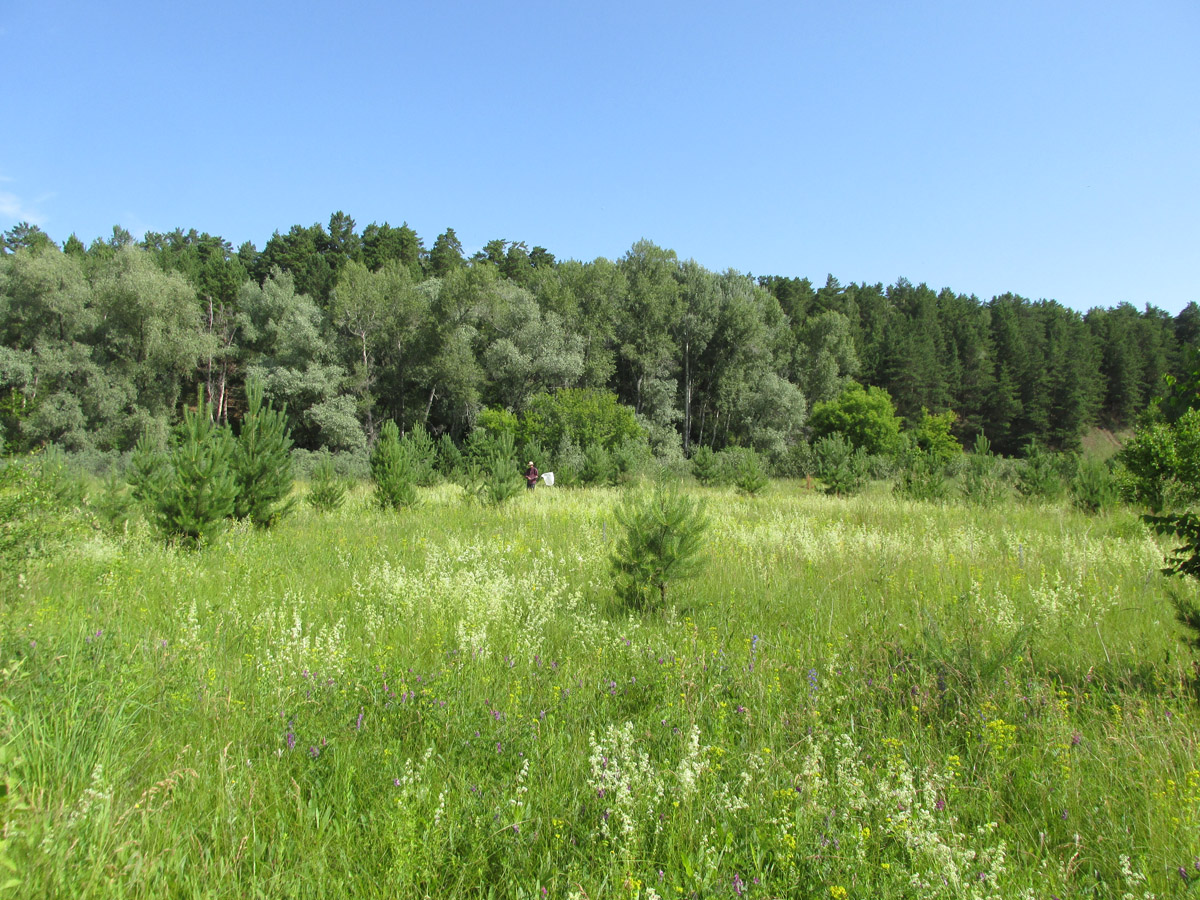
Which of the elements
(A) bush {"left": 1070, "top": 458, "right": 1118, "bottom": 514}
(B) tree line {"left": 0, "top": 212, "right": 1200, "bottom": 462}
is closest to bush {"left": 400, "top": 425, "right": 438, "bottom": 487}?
(B) tree line {"left": 0, "top": 212, "right": 1200, "bottom": 462}

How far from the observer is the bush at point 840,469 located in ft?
64.3

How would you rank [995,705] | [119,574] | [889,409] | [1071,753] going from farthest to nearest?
[889,409] → [119,574] → [995,705] → [1071,753]

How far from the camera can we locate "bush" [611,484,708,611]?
544cm

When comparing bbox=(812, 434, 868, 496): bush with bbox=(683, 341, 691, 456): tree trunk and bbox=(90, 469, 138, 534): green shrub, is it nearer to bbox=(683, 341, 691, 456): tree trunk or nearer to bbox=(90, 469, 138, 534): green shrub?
bbox=(683, 341, 691, 456): tree trunk

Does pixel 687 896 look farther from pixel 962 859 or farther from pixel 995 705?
pixel 995 705

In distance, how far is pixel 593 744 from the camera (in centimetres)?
266

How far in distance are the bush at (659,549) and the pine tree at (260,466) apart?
7518 millimetres

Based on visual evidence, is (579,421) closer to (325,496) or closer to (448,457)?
(448,457)

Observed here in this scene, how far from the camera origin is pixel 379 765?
2.73m

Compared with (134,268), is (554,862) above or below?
below

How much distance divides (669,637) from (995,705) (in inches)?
87.6

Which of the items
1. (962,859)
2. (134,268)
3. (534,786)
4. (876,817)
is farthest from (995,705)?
(134,268)

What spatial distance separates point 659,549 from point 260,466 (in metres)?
8.08

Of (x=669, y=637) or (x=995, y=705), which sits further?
(x=669, y=637)
